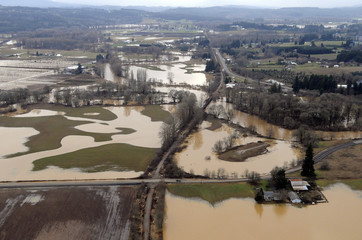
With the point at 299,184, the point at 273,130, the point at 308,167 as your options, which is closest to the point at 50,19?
the point at 273,130

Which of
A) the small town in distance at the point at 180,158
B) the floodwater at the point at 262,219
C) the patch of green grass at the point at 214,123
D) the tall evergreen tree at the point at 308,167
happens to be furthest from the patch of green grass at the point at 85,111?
the tall evergreen tree at the point at 308,167

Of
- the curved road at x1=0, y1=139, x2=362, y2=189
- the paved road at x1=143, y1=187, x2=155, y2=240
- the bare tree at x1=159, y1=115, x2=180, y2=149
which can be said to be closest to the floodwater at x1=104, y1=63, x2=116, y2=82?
the bare tree at x1=159, y1=115, x2=180, y2=149

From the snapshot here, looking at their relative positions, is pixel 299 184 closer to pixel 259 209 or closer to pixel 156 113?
pixel 259 209

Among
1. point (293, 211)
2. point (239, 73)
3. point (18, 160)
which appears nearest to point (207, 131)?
point (293, 211)

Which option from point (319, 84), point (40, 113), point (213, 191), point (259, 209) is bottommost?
point (259, 209)

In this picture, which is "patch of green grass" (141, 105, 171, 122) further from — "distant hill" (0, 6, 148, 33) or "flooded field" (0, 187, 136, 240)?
"distant hill" (0, 6, 148, 33)

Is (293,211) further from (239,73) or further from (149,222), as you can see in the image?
(239,73)
